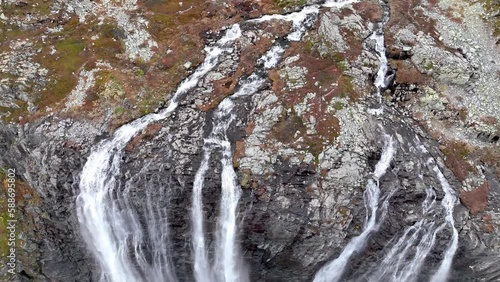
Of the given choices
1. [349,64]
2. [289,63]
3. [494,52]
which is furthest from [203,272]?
[494,52]

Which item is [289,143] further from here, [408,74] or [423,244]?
[408,74]

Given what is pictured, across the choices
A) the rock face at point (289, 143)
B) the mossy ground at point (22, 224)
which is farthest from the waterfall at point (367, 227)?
the mossy ground at point (22, 224)

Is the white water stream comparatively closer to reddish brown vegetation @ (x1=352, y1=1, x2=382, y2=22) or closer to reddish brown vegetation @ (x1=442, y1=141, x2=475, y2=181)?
reddish brown vegetation @ (x1=442, y1=141, x2=475, y2=181)

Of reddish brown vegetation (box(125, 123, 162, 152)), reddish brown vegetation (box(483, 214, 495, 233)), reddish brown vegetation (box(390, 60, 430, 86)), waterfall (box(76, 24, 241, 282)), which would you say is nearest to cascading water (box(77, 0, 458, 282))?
waterfall (box(76, 24, 241, 282))

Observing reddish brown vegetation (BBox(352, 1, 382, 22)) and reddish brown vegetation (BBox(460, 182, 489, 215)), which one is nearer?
reddish brown vegetation (BBox(460, 182, 489, 215))

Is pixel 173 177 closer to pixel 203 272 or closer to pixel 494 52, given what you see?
pixel 203 272

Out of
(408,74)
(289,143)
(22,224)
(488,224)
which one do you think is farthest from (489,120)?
(22,224)
